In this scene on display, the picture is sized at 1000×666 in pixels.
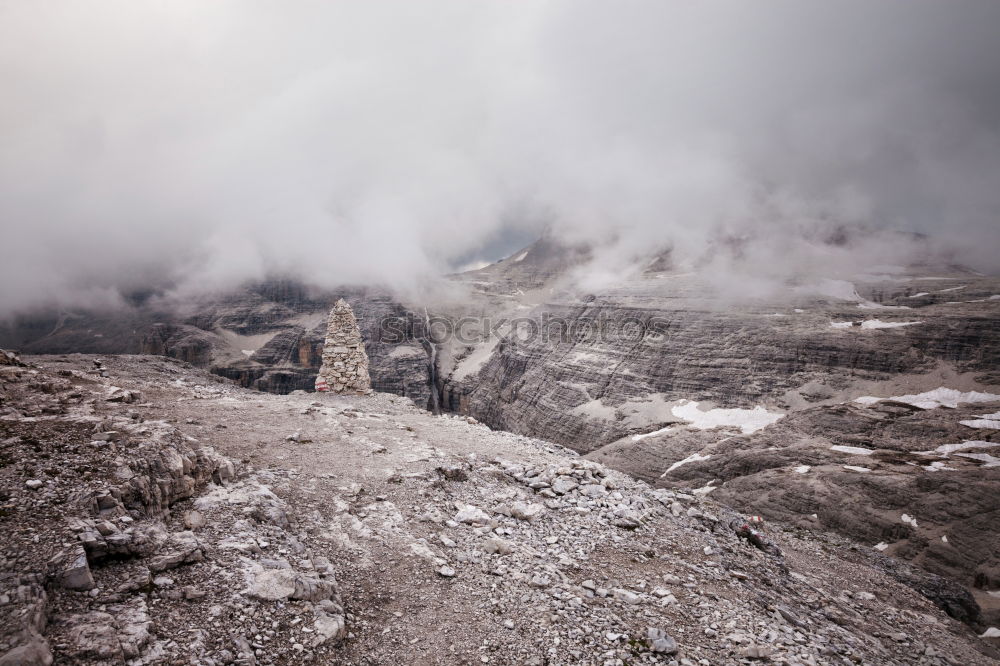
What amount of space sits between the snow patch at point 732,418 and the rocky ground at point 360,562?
35467 mm

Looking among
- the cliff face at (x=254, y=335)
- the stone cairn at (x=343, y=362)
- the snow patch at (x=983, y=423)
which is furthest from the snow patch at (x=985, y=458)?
the cliff face at (x=254, y=335)

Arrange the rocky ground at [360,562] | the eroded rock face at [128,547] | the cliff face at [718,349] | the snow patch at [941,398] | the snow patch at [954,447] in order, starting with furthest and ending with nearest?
the cliff face at [718,349]
the snow patch at [941,398]
the snow patch at [954,447]
the rocky ground at [360,562]
the eroded rock face at [128,547]

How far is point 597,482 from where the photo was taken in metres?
12.7

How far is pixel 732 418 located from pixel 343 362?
153 ft

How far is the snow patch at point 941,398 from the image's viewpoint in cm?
4006

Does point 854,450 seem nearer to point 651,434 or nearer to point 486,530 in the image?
point 651,434

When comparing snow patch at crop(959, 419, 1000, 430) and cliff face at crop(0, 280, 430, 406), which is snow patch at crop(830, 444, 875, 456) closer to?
snow patch at crop(959, 419, 1000, 430)

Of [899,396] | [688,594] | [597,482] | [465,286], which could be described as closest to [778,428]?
[899,396]

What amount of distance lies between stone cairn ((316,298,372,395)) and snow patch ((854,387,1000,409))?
50.9m

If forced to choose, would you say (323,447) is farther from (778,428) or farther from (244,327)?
(244,327)

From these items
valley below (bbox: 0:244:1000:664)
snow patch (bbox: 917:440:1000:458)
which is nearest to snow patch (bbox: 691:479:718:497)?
valley below (bbox: 0:244:1000:664)

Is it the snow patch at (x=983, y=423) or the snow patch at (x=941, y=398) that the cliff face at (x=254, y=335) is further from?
the snow patch at (x=983, y=423)

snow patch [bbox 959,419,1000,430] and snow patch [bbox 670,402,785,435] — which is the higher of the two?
snow patch [bbox 959,419,1000,430]

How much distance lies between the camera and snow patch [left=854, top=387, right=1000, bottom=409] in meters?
40.1
